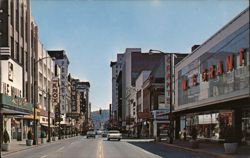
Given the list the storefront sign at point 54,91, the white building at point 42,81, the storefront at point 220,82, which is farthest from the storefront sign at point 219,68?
the storefront sign at point 54,91

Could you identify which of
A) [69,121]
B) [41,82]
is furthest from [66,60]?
[41,82]

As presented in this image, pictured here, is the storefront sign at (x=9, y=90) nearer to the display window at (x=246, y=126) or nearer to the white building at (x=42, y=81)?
the white building at (x=42, y=81)

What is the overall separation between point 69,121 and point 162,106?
2929 inches

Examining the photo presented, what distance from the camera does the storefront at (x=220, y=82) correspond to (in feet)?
109

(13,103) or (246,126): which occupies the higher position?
(13,103)

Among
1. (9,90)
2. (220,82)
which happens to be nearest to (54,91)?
(9,90)

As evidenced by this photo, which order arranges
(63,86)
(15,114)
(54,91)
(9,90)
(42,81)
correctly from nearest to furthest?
(15,114) < (9,90) < (42,81) < (54,91) < (63,86)

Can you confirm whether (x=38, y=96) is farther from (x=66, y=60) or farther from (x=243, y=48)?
(x=66, y=60)

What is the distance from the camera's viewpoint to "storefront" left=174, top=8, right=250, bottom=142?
1304 inches

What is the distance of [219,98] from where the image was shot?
1494 inches

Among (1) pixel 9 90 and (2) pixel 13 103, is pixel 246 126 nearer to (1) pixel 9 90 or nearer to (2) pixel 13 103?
(2) pixel 13 103

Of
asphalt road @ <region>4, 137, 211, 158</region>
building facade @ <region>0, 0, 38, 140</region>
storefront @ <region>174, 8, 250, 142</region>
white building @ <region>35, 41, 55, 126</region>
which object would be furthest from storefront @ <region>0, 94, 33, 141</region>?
storefront @ <region>174, 8, 250, 142</region>

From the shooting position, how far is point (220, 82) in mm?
38500

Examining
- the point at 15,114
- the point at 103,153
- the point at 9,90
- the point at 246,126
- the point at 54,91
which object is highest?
the point at 54,91
